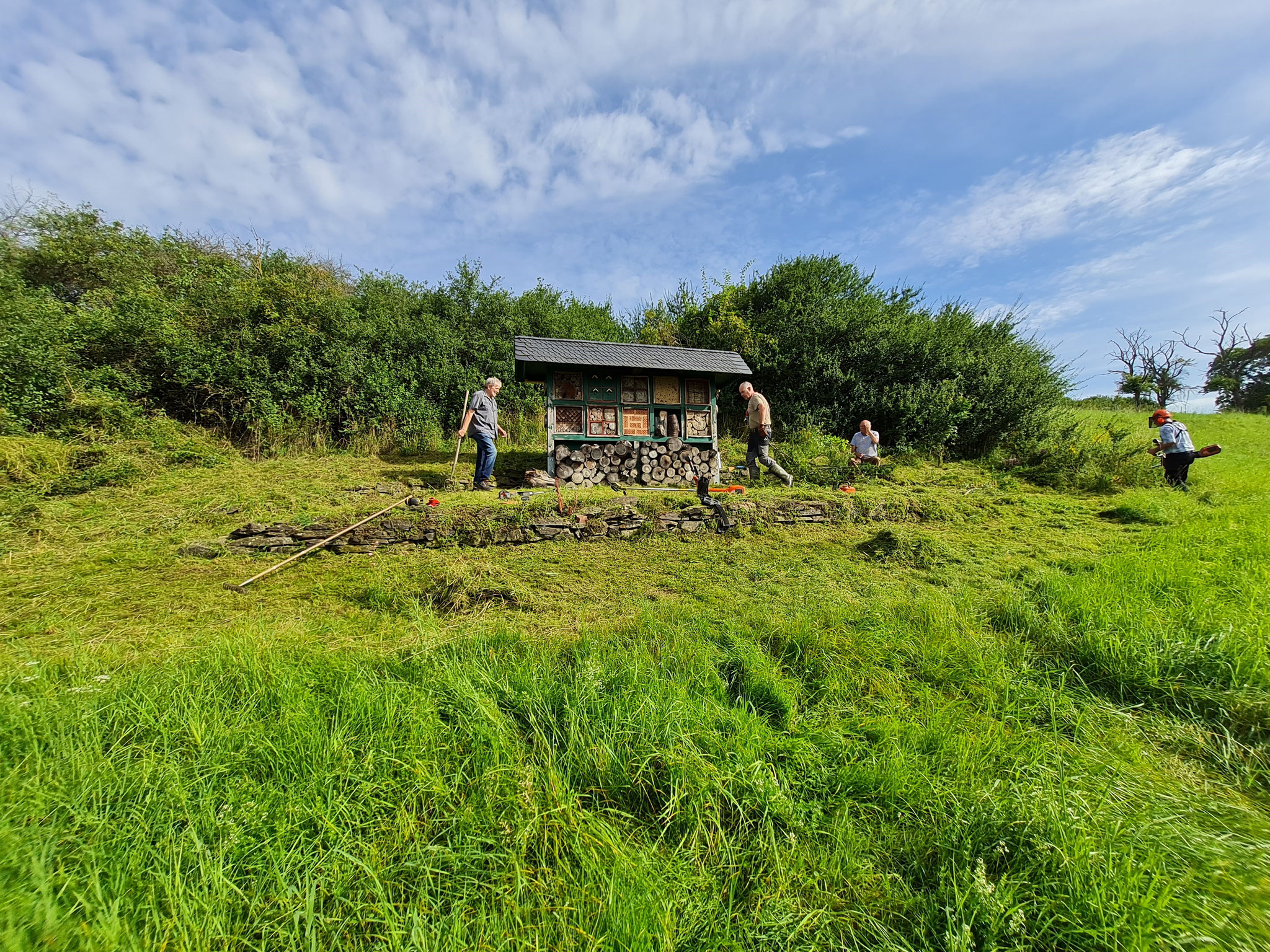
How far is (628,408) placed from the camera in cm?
1070

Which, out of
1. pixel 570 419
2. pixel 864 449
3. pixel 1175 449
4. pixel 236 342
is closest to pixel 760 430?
pixel 864 449

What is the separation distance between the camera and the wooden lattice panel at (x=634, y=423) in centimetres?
1068

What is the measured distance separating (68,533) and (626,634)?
7.47 meters

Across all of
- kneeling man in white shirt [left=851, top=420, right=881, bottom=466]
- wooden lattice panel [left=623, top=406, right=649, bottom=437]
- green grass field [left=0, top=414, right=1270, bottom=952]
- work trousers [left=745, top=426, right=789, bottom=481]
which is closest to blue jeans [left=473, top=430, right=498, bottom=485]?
wooden lattice panel [left=623, top=406, right=649, bottom=437]

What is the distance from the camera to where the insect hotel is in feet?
33.3

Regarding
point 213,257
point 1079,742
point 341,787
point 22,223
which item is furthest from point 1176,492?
point 22,223

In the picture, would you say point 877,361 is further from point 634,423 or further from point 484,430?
point 484,430

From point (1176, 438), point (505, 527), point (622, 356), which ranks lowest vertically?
point (505, 527)

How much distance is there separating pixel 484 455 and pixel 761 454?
553 cm

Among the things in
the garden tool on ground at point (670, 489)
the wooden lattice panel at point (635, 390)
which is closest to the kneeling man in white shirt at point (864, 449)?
the garden tool on ground at point (670, 489)

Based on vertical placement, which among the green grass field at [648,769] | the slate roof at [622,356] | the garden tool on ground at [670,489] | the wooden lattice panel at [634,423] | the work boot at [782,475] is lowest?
the green grass field at [648,769]

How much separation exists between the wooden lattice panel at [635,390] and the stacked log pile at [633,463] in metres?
1.01

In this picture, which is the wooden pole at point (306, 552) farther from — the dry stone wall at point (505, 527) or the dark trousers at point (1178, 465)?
the dark trousers at point (1178, 465)

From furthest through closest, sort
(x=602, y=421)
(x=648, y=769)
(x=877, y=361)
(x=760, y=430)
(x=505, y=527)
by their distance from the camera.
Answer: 1. (x=877, y=361)
2. (x=602, y=421)
3. (x=760, y=430)
4. (x=505, y=527)
5. (x=648, y=769)
